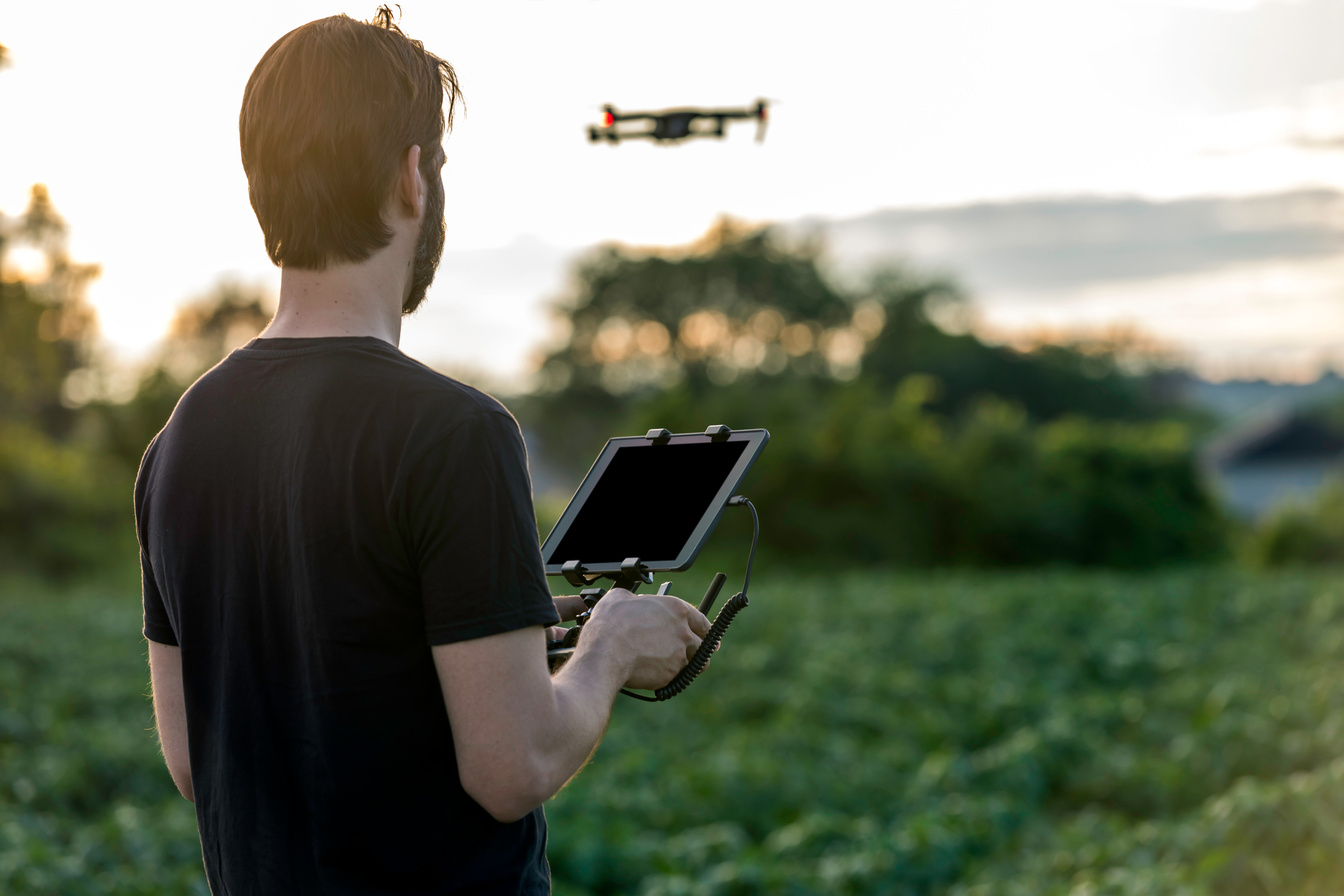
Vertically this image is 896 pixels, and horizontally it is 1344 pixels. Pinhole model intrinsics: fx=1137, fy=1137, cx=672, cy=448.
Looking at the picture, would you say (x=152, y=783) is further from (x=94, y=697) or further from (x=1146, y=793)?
(x=1146, y=793)

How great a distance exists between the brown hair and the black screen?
597mm

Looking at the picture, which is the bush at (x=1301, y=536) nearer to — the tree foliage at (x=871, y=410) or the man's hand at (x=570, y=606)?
the tree foliage at (x=871, y=410)

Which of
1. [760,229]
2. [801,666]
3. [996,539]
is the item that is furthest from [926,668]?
[760,229]

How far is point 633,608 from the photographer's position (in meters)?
1.74

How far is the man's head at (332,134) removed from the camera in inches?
62.4

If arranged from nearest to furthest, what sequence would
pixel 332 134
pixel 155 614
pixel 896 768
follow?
pixel 332 134
pixel 155 614
pixel 896 768

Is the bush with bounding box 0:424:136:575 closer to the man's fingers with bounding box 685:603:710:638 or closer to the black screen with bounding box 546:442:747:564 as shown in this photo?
the black screen with bounding box 546:442:747:564

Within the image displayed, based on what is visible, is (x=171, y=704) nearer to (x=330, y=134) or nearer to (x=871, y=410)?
(x=330, y=134)

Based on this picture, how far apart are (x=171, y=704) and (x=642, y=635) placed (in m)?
0.81

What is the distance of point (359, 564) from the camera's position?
1.51 m

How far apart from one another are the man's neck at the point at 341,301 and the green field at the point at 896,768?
398cm

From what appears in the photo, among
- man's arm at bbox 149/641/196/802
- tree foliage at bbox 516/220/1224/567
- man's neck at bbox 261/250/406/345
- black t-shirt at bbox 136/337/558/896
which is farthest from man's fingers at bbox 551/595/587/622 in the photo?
tree foliage at bbox 516/220/1224/567

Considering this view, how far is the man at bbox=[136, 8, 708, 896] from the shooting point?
147 cm

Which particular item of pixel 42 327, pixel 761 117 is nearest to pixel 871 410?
pixel 42 327
